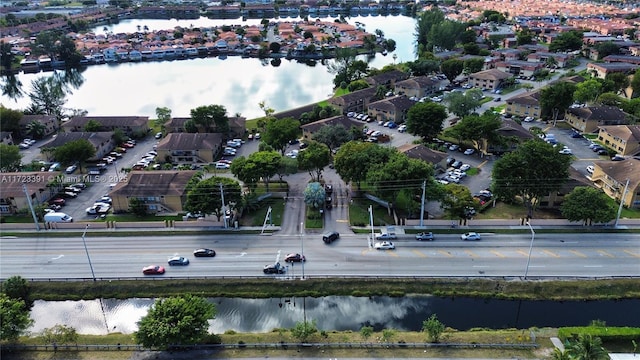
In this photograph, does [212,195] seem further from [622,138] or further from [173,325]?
[622,138]

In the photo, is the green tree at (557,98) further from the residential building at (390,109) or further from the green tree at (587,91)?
the residential building at (390,109)

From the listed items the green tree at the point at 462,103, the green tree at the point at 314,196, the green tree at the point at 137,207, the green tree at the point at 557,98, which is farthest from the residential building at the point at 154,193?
the green tree at the point at 557,98

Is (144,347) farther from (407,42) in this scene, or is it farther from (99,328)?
(407,42)

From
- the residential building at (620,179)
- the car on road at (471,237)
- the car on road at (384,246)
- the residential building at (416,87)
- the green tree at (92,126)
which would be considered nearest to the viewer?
the car on road at (384,246)

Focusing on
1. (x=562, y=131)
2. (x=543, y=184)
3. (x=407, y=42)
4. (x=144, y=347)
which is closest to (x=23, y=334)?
(x=144, y=347)

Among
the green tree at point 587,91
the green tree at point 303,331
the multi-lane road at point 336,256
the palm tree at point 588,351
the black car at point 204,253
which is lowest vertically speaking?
the multi-lane road at point 336,256

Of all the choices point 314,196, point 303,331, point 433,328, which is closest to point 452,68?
point 314,196

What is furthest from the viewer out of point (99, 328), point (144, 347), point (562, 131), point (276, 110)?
point (276, 110)
